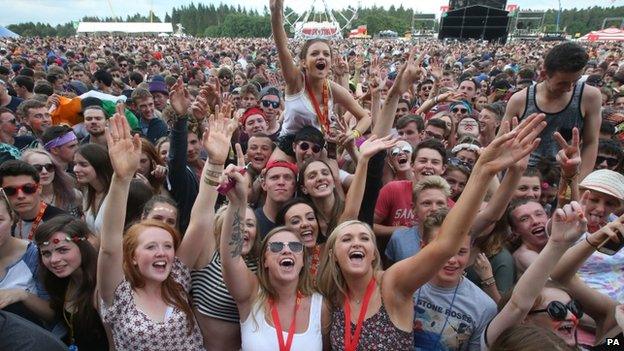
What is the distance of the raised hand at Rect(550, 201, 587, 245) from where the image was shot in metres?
2.03

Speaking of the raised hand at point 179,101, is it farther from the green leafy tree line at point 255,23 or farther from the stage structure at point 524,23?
the green leafy tree line at point 255,23

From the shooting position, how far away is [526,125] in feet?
7.13

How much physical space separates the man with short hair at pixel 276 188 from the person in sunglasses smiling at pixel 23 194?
1626 mm

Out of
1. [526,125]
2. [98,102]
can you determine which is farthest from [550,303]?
[98,102]

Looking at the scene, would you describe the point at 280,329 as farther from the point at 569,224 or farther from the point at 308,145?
the point at 308,145

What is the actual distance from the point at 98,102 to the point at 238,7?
141781 mm

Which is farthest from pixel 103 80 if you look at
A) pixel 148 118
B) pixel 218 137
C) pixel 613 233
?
pixel 613 233

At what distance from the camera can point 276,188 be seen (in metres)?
3.39

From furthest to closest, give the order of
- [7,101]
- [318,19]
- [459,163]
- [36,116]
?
[318,19]
[7,101]
[36,116]
[459,163]

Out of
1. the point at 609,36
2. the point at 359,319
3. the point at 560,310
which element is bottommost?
the point at 359,319

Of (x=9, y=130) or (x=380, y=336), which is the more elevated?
(x=9, y=130)

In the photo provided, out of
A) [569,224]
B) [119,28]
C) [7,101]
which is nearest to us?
[569,224]

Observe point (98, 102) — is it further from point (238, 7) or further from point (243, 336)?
point (238, 7)

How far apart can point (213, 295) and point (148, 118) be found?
4.19 m
